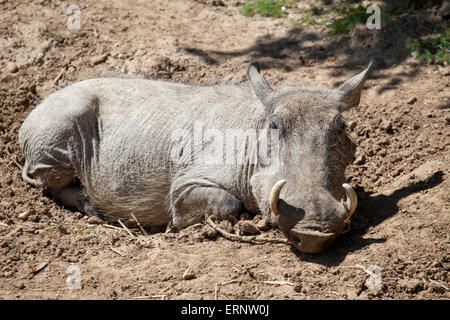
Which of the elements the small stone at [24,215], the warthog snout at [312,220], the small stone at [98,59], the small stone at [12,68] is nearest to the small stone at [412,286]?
the warthog snout at [312,220]

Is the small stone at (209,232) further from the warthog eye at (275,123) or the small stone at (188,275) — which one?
the warthog eye at (275,123)

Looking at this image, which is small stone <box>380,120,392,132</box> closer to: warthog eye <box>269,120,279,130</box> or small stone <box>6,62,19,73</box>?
warthog eye <box>269,120,279,130</box>

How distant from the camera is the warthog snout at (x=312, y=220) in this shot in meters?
4.44

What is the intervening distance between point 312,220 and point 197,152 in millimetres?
1708

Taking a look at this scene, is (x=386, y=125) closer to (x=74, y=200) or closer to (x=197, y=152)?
(x=197, y=152)

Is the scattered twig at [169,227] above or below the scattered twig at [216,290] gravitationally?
below

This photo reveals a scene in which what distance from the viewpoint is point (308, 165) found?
15.3ft

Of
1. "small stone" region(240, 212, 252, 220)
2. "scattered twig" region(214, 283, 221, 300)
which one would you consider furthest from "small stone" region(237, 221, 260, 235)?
"scattered twig" region(214, 283, 221, 300)

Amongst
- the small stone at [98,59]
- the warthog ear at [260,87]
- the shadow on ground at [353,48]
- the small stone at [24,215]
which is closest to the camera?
the warthog ear at [260,87]

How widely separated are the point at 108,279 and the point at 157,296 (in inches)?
22.0

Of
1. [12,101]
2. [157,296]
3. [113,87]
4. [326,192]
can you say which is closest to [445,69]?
[326,192]

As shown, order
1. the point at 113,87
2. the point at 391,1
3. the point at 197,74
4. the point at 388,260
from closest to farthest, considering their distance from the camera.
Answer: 1. the point at 388,260
2. the point at 113,87
3. the point at 197,74
4. the point at 391,1

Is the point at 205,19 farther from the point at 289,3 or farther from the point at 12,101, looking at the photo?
the point at 12,101

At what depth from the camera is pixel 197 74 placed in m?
7.74
